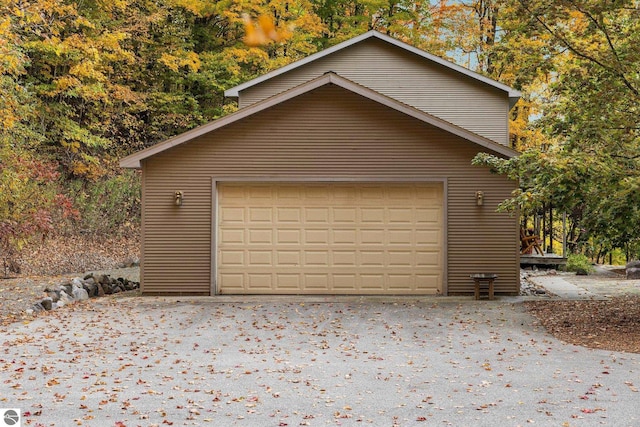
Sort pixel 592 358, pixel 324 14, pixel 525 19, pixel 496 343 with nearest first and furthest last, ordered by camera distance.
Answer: pixel 592 358
pixel 496 343
pixel 525 19
pixel 324 14

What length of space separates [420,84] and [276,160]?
6375mm

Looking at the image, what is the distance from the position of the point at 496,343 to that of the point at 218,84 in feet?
65.6

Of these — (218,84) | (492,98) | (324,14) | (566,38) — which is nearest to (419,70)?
(492,98)

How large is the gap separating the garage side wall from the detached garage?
0.02 metres

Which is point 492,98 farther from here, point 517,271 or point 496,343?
point 496,343

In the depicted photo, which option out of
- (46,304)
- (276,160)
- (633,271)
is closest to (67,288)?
(46,304)

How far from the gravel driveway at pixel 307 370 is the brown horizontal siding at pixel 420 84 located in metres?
8.26

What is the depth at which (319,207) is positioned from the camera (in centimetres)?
1570

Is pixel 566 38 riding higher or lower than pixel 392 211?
higher

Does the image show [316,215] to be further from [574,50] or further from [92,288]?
[574,50]

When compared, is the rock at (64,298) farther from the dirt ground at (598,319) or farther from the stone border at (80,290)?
the dirt ground at (598,319)

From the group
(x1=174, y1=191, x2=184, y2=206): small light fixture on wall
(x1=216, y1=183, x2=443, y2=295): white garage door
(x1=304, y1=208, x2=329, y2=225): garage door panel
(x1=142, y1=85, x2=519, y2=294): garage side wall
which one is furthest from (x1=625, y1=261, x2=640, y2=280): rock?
(x1=174, y1=191, x2=184, y2=206): small light fixture on wall

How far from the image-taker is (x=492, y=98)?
20266mm

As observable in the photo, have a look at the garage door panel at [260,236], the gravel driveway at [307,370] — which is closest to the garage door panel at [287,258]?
the garage door panel at [260,236]
